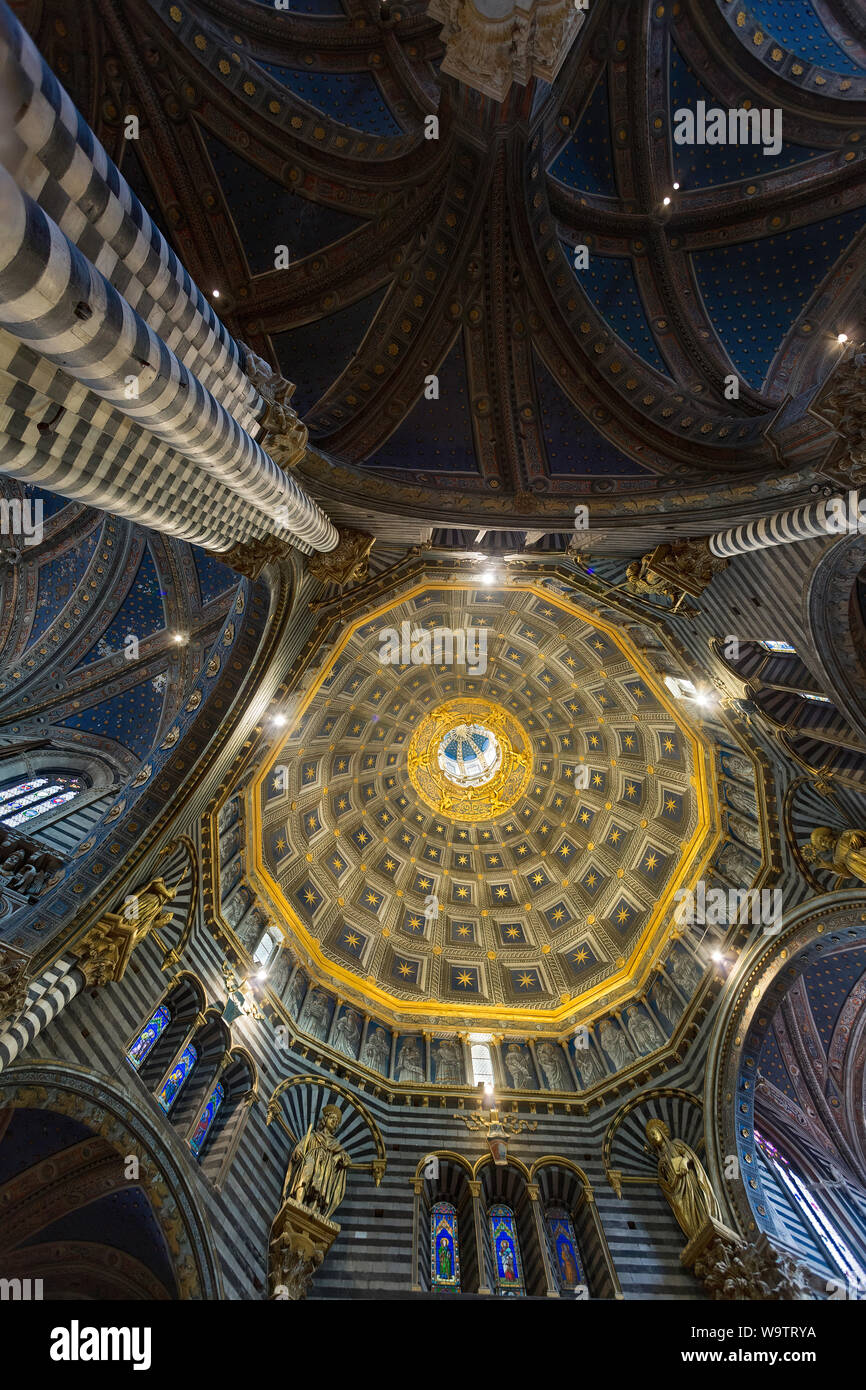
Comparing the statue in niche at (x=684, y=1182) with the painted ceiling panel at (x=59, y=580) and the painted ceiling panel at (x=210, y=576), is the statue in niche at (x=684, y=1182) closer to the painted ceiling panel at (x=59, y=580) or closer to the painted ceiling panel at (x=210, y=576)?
the painted ceiling panel at (x=210, y=576)

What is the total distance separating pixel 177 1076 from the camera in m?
13.6

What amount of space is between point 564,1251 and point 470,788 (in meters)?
14.2

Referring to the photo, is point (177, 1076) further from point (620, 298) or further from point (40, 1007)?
point (620, 298)

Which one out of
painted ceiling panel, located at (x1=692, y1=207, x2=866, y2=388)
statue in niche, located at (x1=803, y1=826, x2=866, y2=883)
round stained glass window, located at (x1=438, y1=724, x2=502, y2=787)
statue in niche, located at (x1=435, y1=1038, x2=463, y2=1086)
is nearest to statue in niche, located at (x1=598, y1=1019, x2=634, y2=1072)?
statue in niche, located at (x1=435, y1=1038, x2=463, y2=1086)

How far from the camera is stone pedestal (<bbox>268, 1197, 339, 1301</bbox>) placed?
1202cm

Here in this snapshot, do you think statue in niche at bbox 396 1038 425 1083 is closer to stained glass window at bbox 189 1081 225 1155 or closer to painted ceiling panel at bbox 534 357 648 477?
Answer: stained glass window at bbox 189 1081 225 1155

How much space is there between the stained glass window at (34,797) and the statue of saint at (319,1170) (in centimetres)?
1008

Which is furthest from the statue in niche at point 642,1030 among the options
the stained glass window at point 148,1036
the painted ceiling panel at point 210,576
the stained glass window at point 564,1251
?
the painted ceiling panel at point 210,576

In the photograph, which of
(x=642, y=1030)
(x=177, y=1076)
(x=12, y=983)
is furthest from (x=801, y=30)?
(x=177, y=1076)

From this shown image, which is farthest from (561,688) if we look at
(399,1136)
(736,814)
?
(399,1136)

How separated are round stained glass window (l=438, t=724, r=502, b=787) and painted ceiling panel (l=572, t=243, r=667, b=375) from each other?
14.4 meters

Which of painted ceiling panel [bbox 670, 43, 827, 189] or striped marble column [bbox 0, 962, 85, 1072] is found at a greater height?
painted ceiling panel [bbox 670, 43, 827, 189]

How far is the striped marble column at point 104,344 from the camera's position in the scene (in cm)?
503
